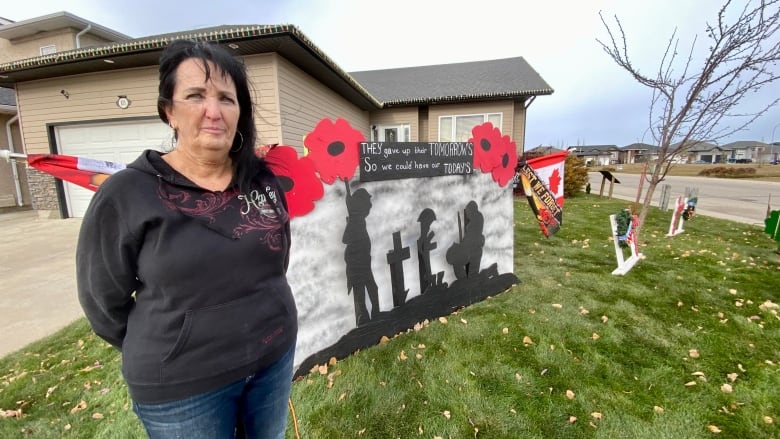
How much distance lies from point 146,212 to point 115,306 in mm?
371

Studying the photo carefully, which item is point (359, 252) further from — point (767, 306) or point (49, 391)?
point (767, 306)

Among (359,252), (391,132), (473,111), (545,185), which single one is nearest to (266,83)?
(359,252)

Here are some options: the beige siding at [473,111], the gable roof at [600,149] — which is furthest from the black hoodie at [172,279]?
the gable roof at [600,149]

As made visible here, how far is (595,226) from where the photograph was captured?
314 inches

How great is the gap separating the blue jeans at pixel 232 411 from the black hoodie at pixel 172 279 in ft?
0.17

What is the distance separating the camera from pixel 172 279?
1.00 meters

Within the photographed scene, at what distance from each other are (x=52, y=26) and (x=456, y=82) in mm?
14554

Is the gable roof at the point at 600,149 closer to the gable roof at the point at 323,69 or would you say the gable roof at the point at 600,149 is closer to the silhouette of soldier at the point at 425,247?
the gable roof at the point at 323,69

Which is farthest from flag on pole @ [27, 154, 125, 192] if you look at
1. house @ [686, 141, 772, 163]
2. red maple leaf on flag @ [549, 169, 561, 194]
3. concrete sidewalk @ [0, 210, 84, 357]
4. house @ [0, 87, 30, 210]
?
house @ [686, 141, 772, 163]

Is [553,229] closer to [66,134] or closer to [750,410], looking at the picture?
[750,410]

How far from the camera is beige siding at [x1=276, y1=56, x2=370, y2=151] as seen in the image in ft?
24.1

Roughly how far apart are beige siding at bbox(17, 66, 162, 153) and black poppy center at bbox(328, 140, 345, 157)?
24.4 feet

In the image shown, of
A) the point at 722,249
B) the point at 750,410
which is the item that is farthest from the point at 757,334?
the point at 722,249

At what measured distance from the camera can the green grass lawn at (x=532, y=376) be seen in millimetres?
2199
